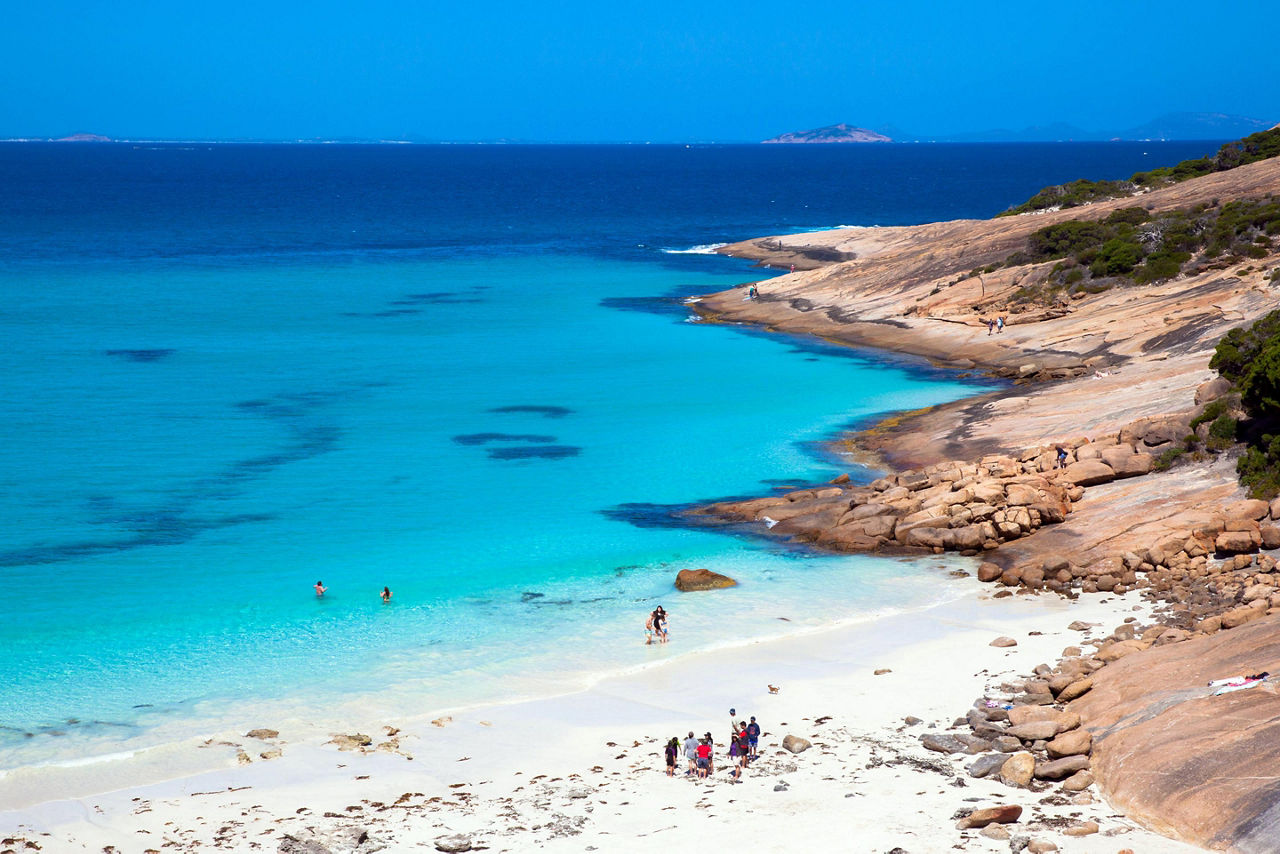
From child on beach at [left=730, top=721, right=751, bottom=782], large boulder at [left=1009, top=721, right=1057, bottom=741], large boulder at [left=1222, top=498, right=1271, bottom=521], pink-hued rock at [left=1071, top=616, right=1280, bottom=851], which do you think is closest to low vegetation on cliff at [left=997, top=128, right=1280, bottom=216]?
large boulder at [left=1222, top=498, right=1271, bottom=521]

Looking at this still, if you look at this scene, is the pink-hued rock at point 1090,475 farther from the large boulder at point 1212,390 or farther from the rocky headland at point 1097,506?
the large boulder at point 1212,390

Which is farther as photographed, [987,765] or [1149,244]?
[1149,244]

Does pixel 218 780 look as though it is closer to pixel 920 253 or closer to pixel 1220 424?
pixel 1220 424

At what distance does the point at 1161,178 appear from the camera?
3238 inches

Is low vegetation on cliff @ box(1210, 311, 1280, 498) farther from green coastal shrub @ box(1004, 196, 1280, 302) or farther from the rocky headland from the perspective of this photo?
green coastal shrub @ box(1004, 196, 1280, 302)

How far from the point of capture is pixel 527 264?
103 m

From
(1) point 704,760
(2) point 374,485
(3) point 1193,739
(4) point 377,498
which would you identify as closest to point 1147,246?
(2) point 374,485

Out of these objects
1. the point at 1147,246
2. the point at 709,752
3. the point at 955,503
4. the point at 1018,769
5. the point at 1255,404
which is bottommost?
the point at 709,752

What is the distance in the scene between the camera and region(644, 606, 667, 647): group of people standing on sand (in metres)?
28.1

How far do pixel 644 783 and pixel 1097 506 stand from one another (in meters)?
17.9

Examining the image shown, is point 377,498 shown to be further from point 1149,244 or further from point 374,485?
point 1149,244

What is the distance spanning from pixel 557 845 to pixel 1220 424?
24.1m

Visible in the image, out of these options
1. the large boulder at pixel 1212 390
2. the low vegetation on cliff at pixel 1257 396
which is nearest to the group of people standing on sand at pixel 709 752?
the low vegetation on cliff at pixel 1257 396

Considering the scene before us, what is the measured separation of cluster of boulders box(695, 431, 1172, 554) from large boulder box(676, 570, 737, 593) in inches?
159
